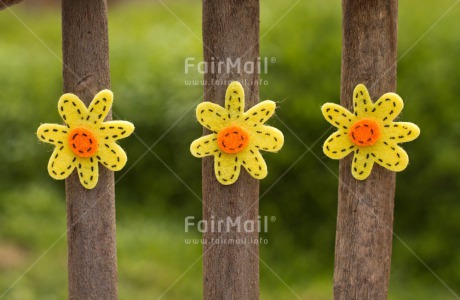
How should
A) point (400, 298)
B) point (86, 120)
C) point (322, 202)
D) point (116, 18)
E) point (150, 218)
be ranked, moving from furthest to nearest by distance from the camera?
point (116, 18), point (150, 218), point (322, 202), point (400, 298), point (86, 120)

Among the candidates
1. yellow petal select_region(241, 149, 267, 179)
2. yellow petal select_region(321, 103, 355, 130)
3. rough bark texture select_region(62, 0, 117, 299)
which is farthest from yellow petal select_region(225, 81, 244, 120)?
rough bark texture select_region(62, 0, 117, 299)

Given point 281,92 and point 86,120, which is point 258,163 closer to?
point 86,120

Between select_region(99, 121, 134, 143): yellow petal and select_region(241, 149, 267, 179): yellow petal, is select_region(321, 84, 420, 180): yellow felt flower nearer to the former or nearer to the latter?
select_region(241, 149, 267, 179): yellow petal

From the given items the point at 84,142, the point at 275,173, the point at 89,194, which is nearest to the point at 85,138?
the point at 84,142

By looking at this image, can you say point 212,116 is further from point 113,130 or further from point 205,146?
point 113,130

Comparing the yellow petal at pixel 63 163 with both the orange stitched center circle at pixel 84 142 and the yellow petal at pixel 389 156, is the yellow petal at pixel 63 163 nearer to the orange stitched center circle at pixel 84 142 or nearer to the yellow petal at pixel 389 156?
the orange stitched center circle at pixel 84 142

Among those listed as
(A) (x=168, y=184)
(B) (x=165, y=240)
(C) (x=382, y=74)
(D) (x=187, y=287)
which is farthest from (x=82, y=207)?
(A) (x=168, y=184)

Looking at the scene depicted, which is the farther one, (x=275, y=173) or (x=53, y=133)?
(x=275, y=173)
